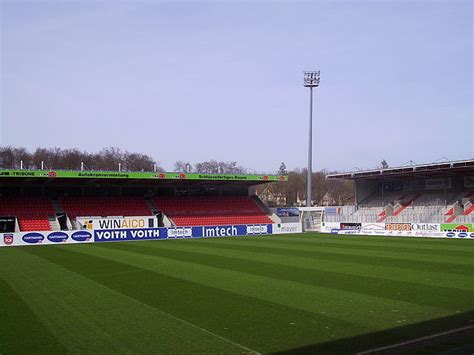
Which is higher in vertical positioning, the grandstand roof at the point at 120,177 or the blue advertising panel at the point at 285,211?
the grandstand roof at the point at 120,177

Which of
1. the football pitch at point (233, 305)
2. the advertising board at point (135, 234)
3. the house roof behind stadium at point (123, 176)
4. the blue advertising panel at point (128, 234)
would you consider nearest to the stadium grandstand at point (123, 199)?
the house roof behind stadium at point (123, 176)

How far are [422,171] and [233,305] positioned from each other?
37.8 metres

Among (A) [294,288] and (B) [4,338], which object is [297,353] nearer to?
(B) [4,338]

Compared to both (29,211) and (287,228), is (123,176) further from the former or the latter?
(287,228)

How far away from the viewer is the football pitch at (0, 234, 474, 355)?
8.55 meters

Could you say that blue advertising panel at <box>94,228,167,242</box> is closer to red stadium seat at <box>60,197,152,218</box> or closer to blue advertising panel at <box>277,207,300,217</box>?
red stadium seat at <box>60,197,152,218</box>

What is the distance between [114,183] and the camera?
49938mm

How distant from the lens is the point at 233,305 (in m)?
11.8

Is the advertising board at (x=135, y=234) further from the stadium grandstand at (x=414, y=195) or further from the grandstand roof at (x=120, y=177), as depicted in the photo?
the stadium grandstand at (x=414, y=195)

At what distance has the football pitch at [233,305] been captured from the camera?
28.1 feet

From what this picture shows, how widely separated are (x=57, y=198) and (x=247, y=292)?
123 ft

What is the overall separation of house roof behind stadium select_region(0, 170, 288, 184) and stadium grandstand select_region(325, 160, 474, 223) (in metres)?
9.36

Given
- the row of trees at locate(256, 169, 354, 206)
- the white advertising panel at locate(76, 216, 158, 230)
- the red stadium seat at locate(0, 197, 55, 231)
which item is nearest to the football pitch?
the white advertising panel at locate(76, 216, 158, 230)

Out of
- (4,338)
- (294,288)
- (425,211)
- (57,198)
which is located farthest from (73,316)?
(425,211)
